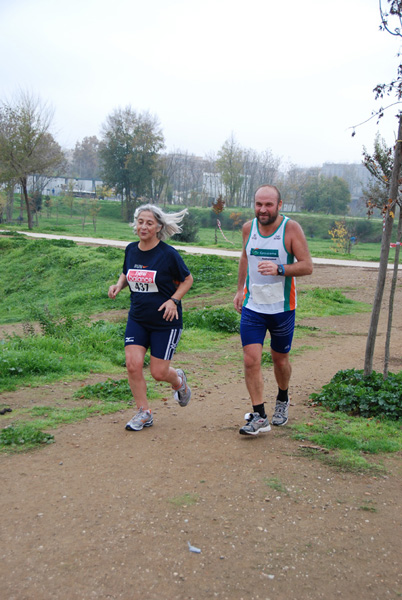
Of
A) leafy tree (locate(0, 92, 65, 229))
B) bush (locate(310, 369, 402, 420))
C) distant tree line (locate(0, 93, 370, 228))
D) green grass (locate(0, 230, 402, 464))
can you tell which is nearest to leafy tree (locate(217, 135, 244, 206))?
distant tree line (locate(0, 93, 370, 228))

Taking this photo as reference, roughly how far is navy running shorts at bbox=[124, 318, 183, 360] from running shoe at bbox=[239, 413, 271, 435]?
86cm

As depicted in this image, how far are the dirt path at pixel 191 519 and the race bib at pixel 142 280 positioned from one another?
1.24 metres

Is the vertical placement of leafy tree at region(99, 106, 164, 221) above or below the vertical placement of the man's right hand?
above

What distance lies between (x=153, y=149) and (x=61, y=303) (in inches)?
1854

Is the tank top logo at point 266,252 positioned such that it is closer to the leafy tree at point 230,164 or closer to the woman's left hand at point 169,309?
the woman's left hand at point 169,309

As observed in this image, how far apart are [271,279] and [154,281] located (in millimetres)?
989

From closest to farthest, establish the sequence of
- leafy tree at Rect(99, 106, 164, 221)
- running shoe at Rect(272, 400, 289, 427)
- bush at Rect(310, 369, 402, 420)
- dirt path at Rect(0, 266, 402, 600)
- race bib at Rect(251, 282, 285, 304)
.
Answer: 1. dirt path at Rect(0, 266, 402, 600)
2. race bib at Rect(251, 282, 285, 304)
3. running shoe at Rect(272, 400, 289, 427)
4. bush at Rect(310, 369, 402, 420)
5. leafy tree at Rect(99, 106, 164, 221)

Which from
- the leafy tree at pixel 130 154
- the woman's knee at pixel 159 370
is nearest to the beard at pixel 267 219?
the woman's knee at pixel 159 370

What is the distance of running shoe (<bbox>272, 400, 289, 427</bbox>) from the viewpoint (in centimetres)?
511

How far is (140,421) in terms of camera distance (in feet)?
16.3

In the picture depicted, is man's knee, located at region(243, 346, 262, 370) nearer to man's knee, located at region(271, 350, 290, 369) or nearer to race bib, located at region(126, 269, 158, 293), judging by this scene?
man's knee, located at region(271, 350, 290, 369)

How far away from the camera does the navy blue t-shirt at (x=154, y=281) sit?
16.1ft

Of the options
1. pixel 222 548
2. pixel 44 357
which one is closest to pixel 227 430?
pixel 222 548

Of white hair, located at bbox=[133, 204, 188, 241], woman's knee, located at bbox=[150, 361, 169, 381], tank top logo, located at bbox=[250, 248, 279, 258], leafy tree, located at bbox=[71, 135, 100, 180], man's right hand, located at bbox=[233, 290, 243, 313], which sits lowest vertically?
woman's knee, located at bbox=[150, 361, 169, 381]
